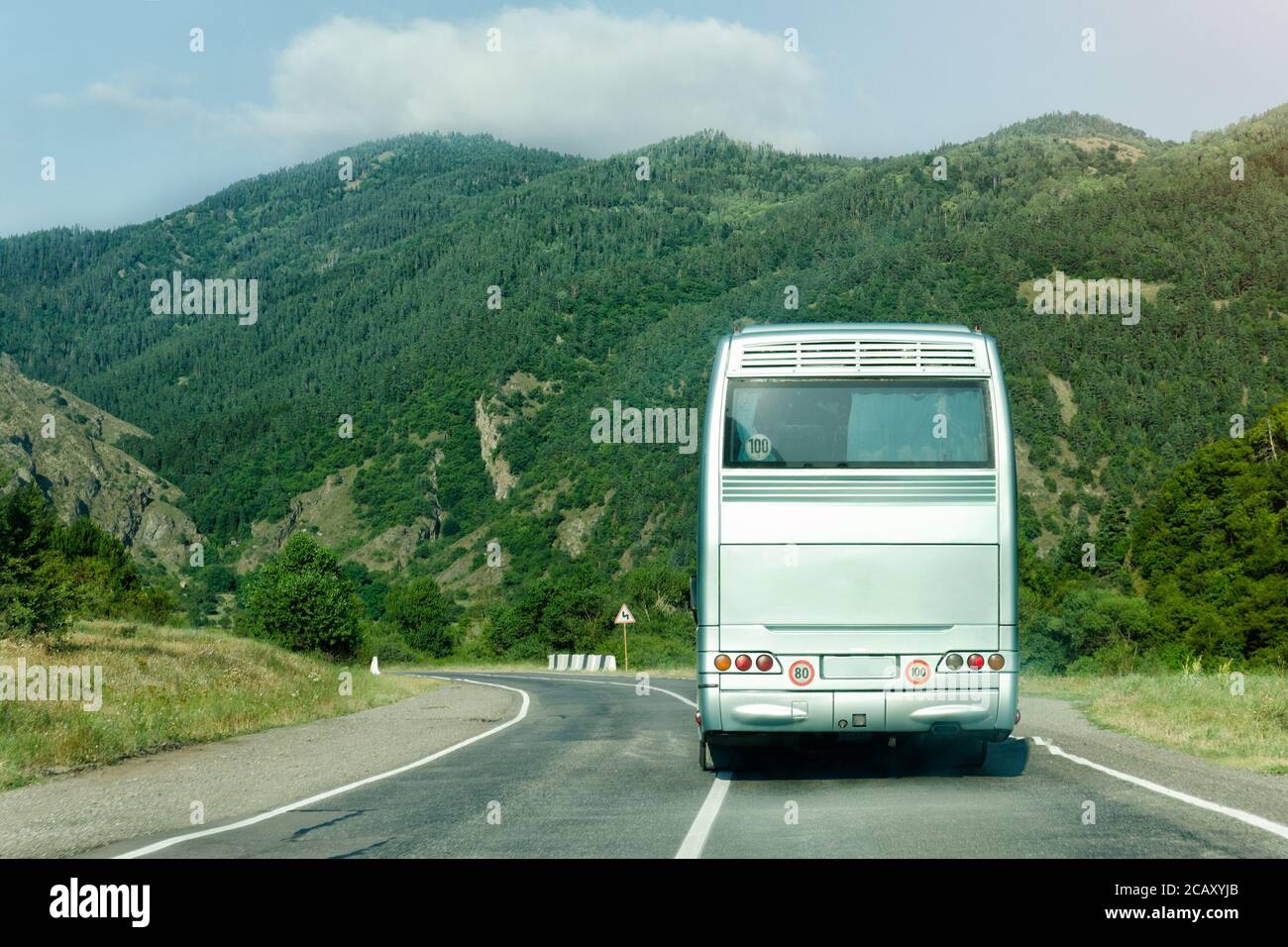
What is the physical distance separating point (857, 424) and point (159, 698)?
13984mm

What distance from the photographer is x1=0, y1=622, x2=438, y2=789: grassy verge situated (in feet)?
48.2

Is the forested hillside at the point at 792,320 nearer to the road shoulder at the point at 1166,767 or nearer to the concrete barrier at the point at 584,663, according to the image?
the concrete barrier at the point at 584,663

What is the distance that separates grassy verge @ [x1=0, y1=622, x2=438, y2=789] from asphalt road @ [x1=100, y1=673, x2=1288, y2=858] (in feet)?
13.5

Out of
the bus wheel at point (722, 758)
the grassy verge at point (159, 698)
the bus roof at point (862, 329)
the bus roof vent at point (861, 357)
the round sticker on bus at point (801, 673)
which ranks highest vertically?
the bus roof at point (862, 329)

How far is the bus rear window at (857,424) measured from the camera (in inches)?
437

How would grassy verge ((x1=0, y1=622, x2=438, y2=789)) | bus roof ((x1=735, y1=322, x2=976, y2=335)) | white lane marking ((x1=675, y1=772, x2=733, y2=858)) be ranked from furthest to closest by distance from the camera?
1. grassy verge ((x1=0, y1=622, x2=438, y2=789))
2. bus roof ((x1=735, y1=322, x2=976, y2=335))
3. white lane marking ((x1=675, y1=772, x2=733, y2=858))

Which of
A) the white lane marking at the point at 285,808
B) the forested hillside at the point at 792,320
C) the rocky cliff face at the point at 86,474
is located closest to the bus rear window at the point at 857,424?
the white lane marking at the point at 285,808

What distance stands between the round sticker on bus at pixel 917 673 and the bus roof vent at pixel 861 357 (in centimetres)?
260

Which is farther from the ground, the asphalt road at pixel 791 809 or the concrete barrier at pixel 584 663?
the asphalt road at pixel 791 809

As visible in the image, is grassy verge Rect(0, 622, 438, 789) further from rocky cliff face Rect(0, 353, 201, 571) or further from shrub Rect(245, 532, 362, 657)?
rocky cliff face Rect(0, 353, 201, 571)

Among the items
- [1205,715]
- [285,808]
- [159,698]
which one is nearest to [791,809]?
[285,808]

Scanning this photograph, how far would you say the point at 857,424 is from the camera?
11.2m

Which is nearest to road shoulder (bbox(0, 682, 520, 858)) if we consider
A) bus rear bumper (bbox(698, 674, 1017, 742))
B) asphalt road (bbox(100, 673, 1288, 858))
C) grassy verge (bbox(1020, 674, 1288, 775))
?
asphalt road (bbox(100, 673, 1288, 858))
